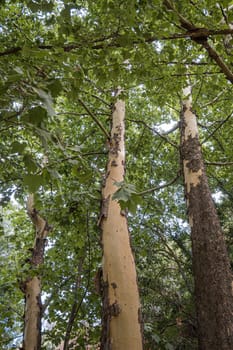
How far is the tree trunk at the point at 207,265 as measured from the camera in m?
2.47

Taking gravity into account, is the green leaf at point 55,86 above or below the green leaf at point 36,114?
above

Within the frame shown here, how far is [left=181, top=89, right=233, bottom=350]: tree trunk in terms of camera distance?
97.3 inches

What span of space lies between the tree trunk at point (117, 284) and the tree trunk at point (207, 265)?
68 cm

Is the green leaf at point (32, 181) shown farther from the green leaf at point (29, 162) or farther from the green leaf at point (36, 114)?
the green leaf at point (36, 114)

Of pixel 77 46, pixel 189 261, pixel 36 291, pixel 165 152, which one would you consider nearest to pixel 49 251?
pixel 36 291

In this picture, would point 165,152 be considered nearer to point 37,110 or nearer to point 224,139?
point 224,139

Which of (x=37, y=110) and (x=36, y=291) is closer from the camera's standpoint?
(x=37, y=110)

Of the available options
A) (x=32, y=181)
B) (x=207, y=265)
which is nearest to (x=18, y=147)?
(x=32, y=181)

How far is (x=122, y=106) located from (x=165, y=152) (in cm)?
252

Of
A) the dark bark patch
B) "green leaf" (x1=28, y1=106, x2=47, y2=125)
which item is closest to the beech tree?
"green leaf" (x1=28, y1=106, x2=47, y2=125)

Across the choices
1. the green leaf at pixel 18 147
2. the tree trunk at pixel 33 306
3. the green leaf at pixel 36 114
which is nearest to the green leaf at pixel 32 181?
the green leaf at pixel 18 147

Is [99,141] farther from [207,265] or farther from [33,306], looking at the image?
[207,265]

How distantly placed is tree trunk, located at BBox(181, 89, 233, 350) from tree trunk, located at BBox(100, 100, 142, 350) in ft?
2.24

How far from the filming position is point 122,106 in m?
4.48
